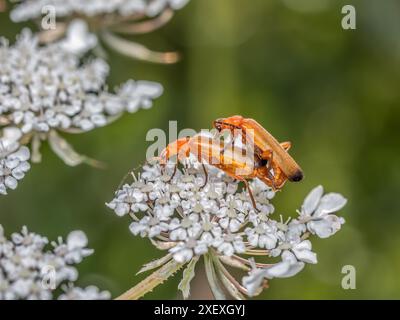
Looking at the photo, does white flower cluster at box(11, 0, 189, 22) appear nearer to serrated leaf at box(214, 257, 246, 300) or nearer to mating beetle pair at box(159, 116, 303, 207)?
mating beetle pair at box(159, 116, 303, 207)

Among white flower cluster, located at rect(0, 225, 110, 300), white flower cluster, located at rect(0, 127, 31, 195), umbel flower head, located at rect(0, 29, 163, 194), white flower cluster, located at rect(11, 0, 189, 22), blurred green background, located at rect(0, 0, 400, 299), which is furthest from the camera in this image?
blurred green background, located at rect(0, 0, 400, 299)

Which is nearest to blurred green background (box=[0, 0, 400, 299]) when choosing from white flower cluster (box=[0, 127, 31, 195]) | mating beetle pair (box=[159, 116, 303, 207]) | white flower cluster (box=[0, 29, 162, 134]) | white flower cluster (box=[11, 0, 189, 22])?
white flower cluster (box=[11, 0, 189, 22])

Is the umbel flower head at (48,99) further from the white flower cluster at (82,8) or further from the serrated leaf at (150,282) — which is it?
the serrated leaf at (150,282)

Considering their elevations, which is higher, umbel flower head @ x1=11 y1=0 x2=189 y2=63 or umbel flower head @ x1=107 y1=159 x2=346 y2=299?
umbel flower head @ x1=11 y1=0 x2=189 y2=63

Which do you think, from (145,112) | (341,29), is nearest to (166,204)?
(145,112)

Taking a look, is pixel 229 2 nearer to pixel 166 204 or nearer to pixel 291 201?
pixel 291 201

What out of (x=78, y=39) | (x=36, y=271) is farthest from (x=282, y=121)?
(x=36, y=271)

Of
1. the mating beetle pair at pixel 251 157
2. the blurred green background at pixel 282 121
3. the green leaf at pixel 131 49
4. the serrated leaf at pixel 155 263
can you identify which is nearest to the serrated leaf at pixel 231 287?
the serrated leaf at pixel 155 263
